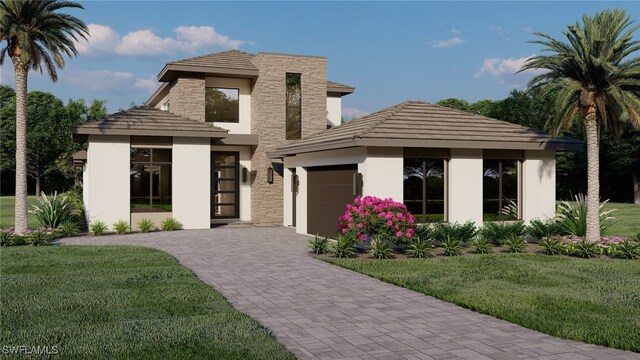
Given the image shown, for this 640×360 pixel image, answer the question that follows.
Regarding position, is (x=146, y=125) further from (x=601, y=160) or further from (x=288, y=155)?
(x=601, y=160)

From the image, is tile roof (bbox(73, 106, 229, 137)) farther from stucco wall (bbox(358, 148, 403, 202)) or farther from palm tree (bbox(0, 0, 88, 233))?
stucco wall (bbox(358, 148, 403, 202))

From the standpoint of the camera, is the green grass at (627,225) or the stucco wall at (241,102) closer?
the green grass at (627,225)

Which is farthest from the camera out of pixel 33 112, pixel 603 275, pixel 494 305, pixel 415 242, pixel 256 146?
pixel 33 112

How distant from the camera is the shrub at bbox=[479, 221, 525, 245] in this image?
16.1m

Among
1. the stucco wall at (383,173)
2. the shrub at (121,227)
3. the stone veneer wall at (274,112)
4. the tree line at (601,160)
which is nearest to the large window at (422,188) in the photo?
the stucco wall at (383,173)

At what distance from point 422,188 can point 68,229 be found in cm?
1202

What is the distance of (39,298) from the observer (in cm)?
893

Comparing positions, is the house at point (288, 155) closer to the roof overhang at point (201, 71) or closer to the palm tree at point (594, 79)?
the roof overhang at point (201, 71)

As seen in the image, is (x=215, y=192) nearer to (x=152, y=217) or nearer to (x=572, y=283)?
(x=152, y=217)

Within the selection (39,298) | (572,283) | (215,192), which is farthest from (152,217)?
(572,283)

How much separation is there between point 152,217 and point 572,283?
15568 mm

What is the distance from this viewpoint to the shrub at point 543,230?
16781 mm

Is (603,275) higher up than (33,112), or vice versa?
(33,112)

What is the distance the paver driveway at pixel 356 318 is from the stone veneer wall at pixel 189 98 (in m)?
11.8
